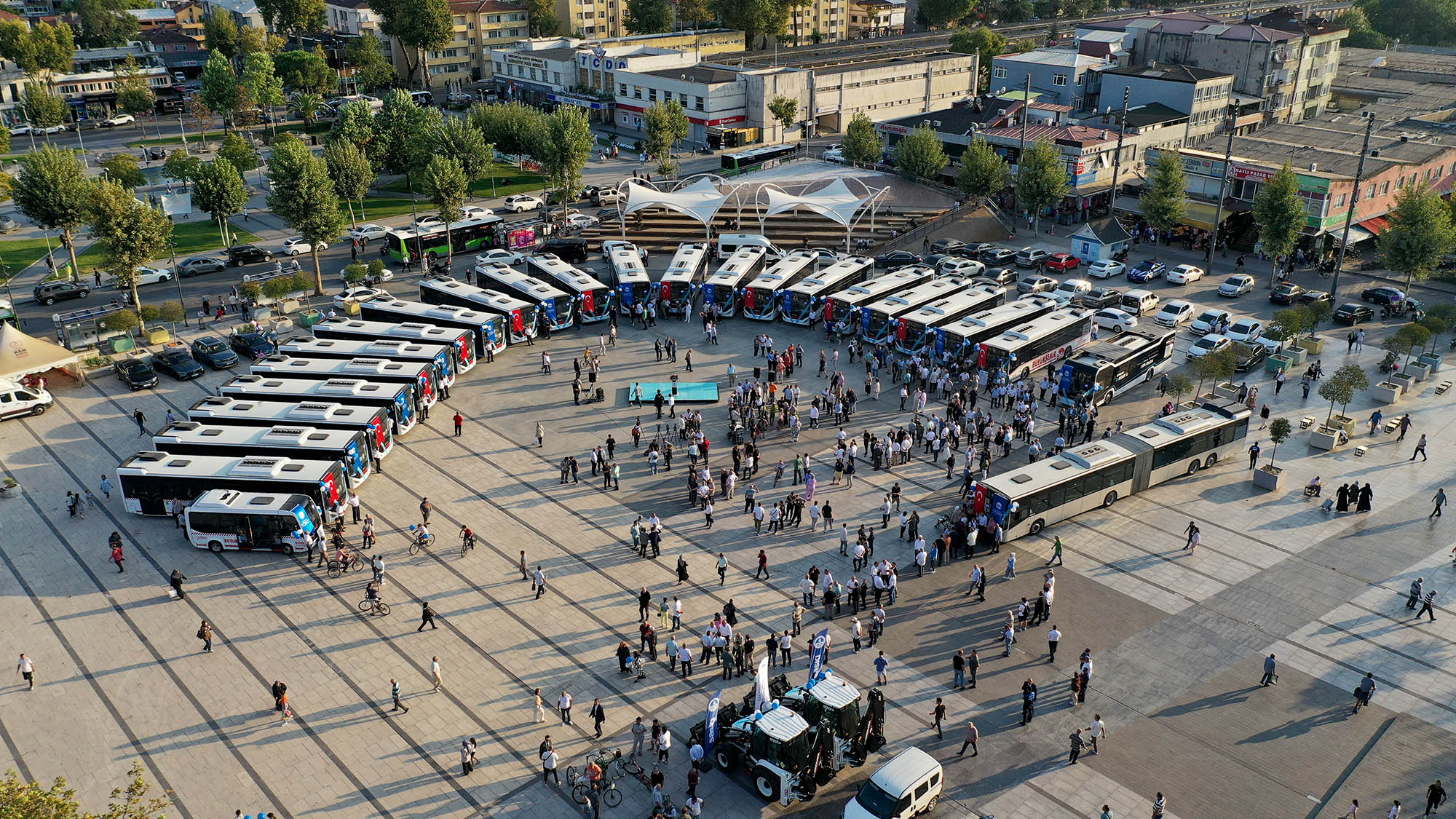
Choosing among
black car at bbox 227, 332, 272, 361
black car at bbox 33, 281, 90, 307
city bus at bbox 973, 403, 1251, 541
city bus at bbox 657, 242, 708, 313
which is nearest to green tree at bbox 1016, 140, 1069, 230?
city bus at bbox 657, 242, 708, 313

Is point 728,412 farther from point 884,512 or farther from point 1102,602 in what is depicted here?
point 1102,602

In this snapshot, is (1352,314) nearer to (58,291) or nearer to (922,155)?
(922,155)

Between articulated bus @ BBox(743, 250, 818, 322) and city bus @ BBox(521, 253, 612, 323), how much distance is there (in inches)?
291

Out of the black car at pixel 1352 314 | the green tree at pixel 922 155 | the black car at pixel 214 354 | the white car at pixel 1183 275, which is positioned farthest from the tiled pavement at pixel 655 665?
the green tree at pixel 922 155

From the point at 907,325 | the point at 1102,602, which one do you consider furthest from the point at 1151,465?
the point at 907,325

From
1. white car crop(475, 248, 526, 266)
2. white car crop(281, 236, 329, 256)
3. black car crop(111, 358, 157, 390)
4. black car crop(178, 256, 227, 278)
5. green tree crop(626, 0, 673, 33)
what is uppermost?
green tree crop(626, 0, 673, 33)

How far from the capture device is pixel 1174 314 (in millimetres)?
54312

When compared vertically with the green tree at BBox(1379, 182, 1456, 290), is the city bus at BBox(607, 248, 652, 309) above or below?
below

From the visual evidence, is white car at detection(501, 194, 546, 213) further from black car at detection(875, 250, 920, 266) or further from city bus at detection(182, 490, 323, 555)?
city bus at detection(182, 490, 323, 555)

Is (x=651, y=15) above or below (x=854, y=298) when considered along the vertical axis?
above

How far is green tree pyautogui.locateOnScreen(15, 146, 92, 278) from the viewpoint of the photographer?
2303 inches

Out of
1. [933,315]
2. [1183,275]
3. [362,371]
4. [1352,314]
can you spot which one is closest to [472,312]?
[362,371]

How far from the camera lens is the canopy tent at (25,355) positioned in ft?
150

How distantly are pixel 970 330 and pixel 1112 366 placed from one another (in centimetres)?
659
